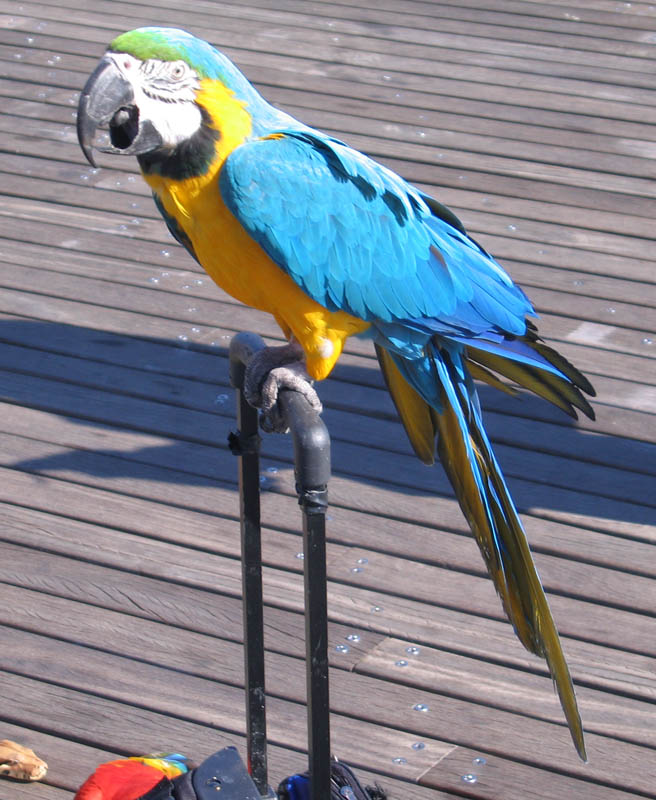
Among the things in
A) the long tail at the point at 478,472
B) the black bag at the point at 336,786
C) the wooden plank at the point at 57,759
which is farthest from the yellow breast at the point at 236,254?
the wooden plank at the point at 57,759

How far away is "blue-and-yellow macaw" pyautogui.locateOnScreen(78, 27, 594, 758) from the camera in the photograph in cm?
155

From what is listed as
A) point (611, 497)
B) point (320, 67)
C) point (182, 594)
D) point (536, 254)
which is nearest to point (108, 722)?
point (182, 594)

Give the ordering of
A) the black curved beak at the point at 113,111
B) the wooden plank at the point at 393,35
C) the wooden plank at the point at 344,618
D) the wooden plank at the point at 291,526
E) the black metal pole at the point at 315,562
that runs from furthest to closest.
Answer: the wooden plank at the point at 393,35, the wooden plank at the point at 291,526, the wooden plank at the point at 344,618, the black curved beak at the point at 113,111, the black metal pole at the point at 315,562

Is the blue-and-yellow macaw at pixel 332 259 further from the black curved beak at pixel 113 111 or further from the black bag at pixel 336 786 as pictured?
the black bag at pixel 336 786

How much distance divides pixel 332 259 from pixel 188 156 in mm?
268

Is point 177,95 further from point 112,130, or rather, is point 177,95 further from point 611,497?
point 611,497

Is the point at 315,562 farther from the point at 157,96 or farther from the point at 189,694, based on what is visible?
the point at 189,694

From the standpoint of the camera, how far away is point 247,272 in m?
1.70

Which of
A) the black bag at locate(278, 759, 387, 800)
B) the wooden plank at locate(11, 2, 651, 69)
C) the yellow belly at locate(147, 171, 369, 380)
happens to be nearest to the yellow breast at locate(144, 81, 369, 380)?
the yellow belly at locate(147, 171, 369, 380)

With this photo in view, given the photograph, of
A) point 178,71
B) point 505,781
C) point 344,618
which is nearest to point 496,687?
point 505,781

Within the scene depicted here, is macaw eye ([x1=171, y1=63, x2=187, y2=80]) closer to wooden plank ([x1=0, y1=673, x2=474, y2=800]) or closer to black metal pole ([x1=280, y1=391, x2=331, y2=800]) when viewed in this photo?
black metal pole ([x1=280, y1=391, x2=331, y2=800])

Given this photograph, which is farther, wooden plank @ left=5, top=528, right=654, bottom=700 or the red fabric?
wooden plank @ left=5, top=528, right=654, bottom=700

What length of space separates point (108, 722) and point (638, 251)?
2.01 metres

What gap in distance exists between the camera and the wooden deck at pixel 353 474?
1896 mm
